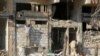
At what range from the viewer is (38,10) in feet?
66.0

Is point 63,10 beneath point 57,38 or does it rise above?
above

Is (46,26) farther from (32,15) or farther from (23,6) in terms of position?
(23,6)

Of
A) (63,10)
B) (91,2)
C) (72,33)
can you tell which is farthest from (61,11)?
(91,2)

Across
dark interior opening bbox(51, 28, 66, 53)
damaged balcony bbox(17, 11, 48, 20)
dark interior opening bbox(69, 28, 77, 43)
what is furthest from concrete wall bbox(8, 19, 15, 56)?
dark interior opening bbox(69, 28, 77, 43)

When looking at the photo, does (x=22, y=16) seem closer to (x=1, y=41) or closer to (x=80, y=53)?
(x=1, y=41)

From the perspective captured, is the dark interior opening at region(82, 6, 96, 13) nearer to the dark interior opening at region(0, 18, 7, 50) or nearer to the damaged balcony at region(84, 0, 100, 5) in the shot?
the damaged balcony at region(84, 0, 100, 5)

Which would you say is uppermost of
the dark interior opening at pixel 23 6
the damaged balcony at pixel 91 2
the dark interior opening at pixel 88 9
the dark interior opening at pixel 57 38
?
the damaged balcony at pixel 91 2

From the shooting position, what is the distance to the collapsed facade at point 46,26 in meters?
19.4

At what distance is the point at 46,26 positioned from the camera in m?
20.0

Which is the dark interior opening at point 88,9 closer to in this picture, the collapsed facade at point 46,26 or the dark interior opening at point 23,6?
the collapsed facade at point 46,26

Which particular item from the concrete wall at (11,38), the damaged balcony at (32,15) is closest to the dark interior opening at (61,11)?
the damaged balcony at (32,15)

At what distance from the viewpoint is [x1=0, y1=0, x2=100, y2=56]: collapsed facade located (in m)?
19.4

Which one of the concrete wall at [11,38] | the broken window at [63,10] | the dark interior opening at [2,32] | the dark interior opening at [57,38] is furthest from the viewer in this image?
the broken window at [63,10]

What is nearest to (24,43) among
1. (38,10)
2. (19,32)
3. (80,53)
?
(19,32)
